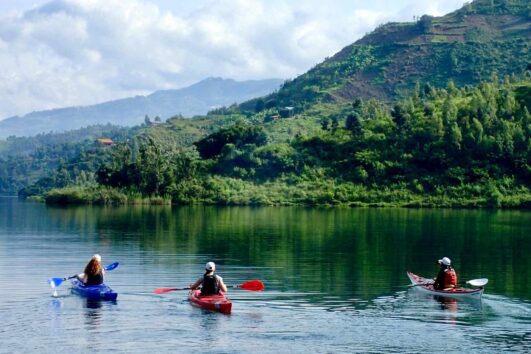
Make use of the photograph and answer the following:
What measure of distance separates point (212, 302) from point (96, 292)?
19.0 feet

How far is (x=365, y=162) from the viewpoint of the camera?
5241 inches

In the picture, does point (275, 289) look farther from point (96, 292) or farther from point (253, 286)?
point (96, 292)

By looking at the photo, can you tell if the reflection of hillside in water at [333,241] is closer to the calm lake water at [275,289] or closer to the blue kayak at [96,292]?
the calm lake water at [275,289]

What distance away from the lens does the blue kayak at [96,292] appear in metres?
36.7

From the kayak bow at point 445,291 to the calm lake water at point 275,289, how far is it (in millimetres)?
457

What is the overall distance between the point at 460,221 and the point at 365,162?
43545 mm

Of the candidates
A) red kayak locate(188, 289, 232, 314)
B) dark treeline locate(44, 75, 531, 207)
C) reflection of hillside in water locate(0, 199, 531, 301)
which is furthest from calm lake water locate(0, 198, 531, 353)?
dark treeline locate(44, 75, 531, 207)

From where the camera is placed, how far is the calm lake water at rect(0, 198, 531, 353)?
29.2 meters

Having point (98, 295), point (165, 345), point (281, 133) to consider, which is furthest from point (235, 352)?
point (281, 133)

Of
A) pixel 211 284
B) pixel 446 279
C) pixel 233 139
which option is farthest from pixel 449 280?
pixel 233 139

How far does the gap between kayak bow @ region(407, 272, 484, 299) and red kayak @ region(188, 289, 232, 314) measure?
10189 mm

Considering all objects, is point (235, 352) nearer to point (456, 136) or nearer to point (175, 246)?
point (175, 246)

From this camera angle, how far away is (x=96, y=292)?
1464 inches

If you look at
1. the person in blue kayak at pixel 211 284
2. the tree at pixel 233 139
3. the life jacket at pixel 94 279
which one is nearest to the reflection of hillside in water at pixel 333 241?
the person in blue kayak at pixel 211 284
